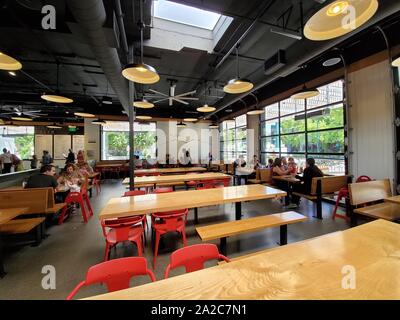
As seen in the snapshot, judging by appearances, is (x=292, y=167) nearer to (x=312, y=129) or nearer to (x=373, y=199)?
(x=312, y=129)

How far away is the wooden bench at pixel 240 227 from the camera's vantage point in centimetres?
223

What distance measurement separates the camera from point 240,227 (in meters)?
2.42

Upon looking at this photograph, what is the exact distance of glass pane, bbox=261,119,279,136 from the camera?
7.41 m

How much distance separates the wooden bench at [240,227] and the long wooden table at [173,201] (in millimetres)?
366

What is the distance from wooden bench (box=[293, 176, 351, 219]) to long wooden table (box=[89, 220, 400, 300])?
2.89 m

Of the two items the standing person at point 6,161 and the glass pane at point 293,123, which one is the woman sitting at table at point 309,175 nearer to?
the glass pane at point 293,123

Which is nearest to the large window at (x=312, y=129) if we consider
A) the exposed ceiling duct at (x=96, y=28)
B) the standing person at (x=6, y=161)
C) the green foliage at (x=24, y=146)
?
the exposed ceiling duct at (x=96, y=28)

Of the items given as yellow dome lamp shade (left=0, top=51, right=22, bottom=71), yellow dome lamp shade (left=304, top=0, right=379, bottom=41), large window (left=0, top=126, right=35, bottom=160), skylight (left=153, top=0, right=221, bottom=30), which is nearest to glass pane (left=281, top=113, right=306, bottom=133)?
skylight (left=153, top=0, right=221, bottom=30)

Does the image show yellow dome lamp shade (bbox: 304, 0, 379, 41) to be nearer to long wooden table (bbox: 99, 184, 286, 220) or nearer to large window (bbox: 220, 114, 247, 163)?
long wooden table (bbox: 99, 184, 286, 220)

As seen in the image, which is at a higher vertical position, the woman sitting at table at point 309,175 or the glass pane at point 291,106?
the glass pane at point 291,106

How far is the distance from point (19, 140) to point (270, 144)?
15.0 m

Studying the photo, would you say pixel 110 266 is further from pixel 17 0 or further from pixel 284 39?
pixel 284 39

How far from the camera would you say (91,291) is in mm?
2078
